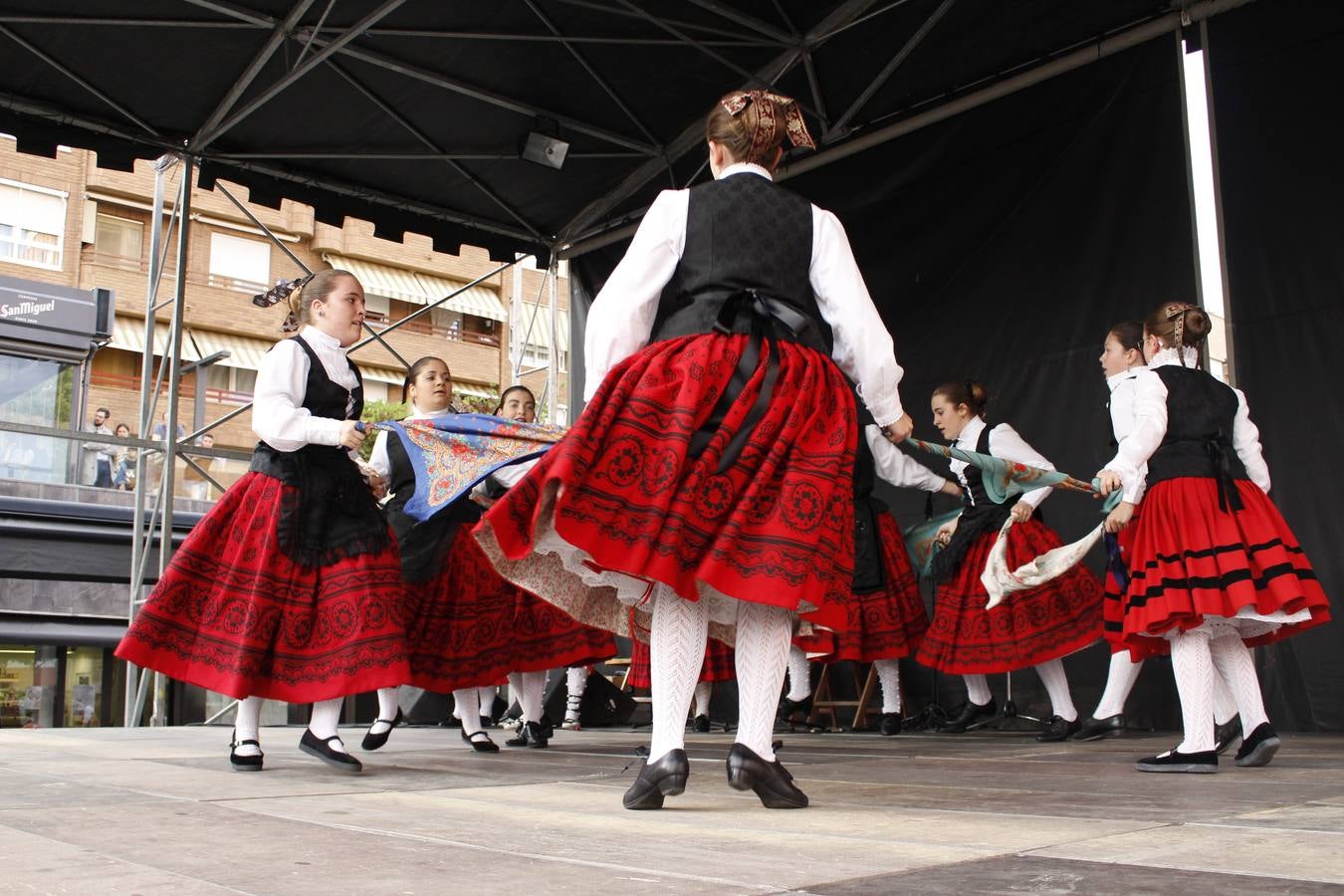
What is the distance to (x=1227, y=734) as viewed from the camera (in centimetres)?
405

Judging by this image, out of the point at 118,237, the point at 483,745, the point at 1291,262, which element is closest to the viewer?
the point at 483,745

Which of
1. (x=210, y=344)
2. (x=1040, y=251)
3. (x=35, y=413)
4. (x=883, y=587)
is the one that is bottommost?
(x=883, y=587)

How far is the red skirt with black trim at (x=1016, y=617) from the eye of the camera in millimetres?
5328

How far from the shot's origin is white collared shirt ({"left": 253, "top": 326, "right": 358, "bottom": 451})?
11.2 ft

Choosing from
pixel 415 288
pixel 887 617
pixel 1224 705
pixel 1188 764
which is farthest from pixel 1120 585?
pixel 415 288

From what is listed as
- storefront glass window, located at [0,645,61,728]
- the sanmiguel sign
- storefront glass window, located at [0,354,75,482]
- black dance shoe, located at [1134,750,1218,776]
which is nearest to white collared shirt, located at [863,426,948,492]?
black dance shoe, located at [1134,750,1218,776]

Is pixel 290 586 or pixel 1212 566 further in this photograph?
pixel 290 586

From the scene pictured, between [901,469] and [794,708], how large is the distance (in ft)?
4.59

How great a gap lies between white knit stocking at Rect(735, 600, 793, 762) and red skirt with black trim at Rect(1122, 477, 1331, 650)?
4.71 feet

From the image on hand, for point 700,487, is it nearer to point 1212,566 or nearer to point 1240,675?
point 1212,566

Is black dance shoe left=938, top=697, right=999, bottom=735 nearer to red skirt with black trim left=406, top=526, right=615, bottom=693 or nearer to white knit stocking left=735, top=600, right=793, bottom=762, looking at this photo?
red skirt with black trim left=406, top=526, right=615, bottom=693

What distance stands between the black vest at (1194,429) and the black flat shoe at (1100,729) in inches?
71.5

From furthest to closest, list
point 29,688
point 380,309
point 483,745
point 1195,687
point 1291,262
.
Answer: point 380,309 → point 29,688 → point 1291,262 → point 483,745 → point 1195,687

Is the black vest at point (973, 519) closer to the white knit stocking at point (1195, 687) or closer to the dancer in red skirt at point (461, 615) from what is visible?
the dancer in red skirt at point (461, 615)
